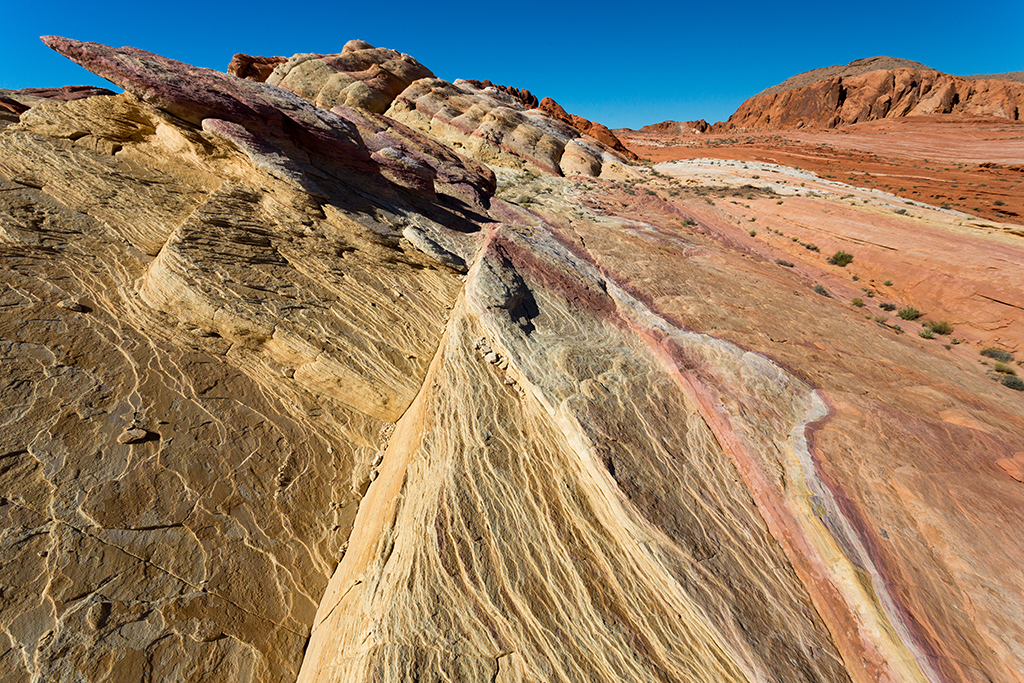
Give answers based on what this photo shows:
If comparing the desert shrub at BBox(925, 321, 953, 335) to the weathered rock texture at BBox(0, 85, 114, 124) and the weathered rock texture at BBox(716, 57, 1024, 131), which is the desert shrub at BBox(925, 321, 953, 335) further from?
the weathered rock texture at BBox(716, 57, 1024, 131)

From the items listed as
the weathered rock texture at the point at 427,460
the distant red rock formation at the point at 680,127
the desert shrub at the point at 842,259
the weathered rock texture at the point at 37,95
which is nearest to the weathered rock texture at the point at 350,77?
the weathered rock texture at the point at 37,95

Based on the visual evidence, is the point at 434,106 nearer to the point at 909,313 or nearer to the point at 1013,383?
the point at 909,313

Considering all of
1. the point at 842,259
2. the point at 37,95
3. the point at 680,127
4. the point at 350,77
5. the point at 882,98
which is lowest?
the point at 842,259

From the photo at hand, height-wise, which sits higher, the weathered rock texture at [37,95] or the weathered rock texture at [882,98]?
the weathered rock texture at [882,98]

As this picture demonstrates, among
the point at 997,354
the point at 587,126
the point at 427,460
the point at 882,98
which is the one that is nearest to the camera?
the point at 427,460

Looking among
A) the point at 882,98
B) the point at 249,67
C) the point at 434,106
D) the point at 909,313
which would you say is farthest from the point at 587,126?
the point at 882,98

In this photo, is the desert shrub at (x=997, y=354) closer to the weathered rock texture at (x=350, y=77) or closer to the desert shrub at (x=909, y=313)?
the desert shrub at (x=909, y=313)
